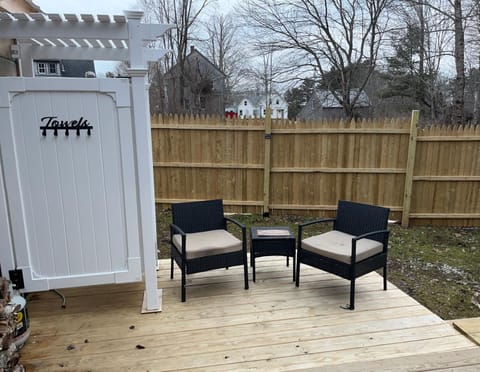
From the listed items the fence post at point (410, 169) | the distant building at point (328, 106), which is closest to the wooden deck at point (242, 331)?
the fence post at point (410, 169)

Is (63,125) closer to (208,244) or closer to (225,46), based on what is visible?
(208,244)

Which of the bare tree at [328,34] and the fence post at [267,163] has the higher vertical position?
the bare tree at [328,34]

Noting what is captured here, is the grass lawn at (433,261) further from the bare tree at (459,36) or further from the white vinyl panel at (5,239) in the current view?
the bare tree at (459,36)

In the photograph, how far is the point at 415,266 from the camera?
4090 millimetres

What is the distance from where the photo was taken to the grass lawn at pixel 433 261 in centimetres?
334

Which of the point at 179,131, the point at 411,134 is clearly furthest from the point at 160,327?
the point at 411,134

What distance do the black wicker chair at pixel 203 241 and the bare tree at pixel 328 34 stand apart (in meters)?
8.45

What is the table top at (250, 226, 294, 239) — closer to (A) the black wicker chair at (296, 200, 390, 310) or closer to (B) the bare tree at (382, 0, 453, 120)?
(A) the black wicker chair at (296, 200, 390, 310)

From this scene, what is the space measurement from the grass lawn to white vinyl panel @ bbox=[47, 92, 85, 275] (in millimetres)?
1909

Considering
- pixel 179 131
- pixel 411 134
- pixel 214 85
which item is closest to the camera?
pixel 411 134

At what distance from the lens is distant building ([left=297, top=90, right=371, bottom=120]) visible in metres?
11.3

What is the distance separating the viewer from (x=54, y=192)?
2.29 meters

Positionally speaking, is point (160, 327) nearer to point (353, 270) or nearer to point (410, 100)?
point (353, 270)

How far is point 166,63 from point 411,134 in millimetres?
9525
